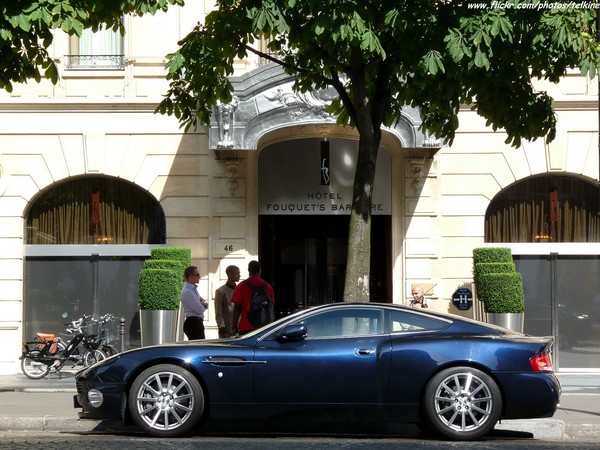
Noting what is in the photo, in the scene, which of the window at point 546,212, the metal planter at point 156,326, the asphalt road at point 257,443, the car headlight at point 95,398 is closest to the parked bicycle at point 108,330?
the metal planter at point 156,326

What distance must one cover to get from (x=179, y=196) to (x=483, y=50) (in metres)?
8.73

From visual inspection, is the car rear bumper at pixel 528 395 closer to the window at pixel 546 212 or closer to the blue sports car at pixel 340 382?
the blue sports car at pixel 340 382

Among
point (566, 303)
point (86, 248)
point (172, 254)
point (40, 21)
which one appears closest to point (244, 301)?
point (172, 254)

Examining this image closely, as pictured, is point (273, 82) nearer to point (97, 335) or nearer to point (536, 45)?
point (97, 335)

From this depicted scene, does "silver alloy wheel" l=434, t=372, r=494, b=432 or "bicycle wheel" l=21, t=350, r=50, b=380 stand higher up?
"silver alloy wheel" l=434, t=372, r=494, b=432

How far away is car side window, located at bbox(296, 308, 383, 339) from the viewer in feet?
34.8

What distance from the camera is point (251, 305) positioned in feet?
47.5

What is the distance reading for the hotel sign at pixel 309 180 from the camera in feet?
64.8

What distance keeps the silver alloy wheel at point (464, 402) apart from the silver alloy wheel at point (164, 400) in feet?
7.82

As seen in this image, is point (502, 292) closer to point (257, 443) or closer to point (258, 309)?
point (258, 309)

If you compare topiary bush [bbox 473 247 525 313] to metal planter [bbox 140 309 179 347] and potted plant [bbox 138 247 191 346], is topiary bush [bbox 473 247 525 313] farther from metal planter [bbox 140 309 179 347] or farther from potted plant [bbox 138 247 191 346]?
metal planter [bbox 140 309 179 347]

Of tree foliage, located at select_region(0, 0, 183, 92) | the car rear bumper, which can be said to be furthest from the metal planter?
the car rear bumper

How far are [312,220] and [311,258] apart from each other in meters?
0.73

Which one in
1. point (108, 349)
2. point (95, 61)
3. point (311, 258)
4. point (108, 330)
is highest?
point (95, 61)
